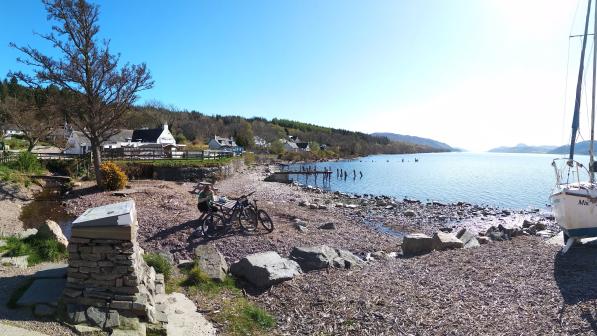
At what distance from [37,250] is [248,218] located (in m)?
6.65

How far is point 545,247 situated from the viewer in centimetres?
1185

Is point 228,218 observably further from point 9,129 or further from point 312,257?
point 9,129

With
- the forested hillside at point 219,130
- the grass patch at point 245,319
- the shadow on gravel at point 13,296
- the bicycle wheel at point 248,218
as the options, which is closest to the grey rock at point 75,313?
the shadow on gravel at point 13,296

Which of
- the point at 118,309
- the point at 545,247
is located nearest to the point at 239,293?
the point at 118,309

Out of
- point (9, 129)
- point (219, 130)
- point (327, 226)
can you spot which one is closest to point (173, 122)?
point (219, 130)

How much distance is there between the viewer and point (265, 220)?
47.2ft

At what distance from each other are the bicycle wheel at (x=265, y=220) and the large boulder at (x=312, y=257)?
380cm

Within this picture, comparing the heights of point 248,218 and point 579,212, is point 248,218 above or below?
below

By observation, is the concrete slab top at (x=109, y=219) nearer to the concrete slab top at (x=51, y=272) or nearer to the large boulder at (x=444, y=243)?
the concrete slab top at (x=51, y=272)

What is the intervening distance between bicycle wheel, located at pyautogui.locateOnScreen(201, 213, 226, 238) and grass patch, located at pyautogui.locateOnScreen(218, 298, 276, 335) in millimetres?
5867

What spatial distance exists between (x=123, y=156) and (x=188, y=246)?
28.9 metres

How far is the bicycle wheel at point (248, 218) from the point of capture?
45.6ft

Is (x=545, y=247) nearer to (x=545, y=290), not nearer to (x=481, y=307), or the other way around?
(x=545, y=290)

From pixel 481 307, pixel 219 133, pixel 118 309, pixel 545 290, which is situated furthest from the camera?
pixel 219 133
